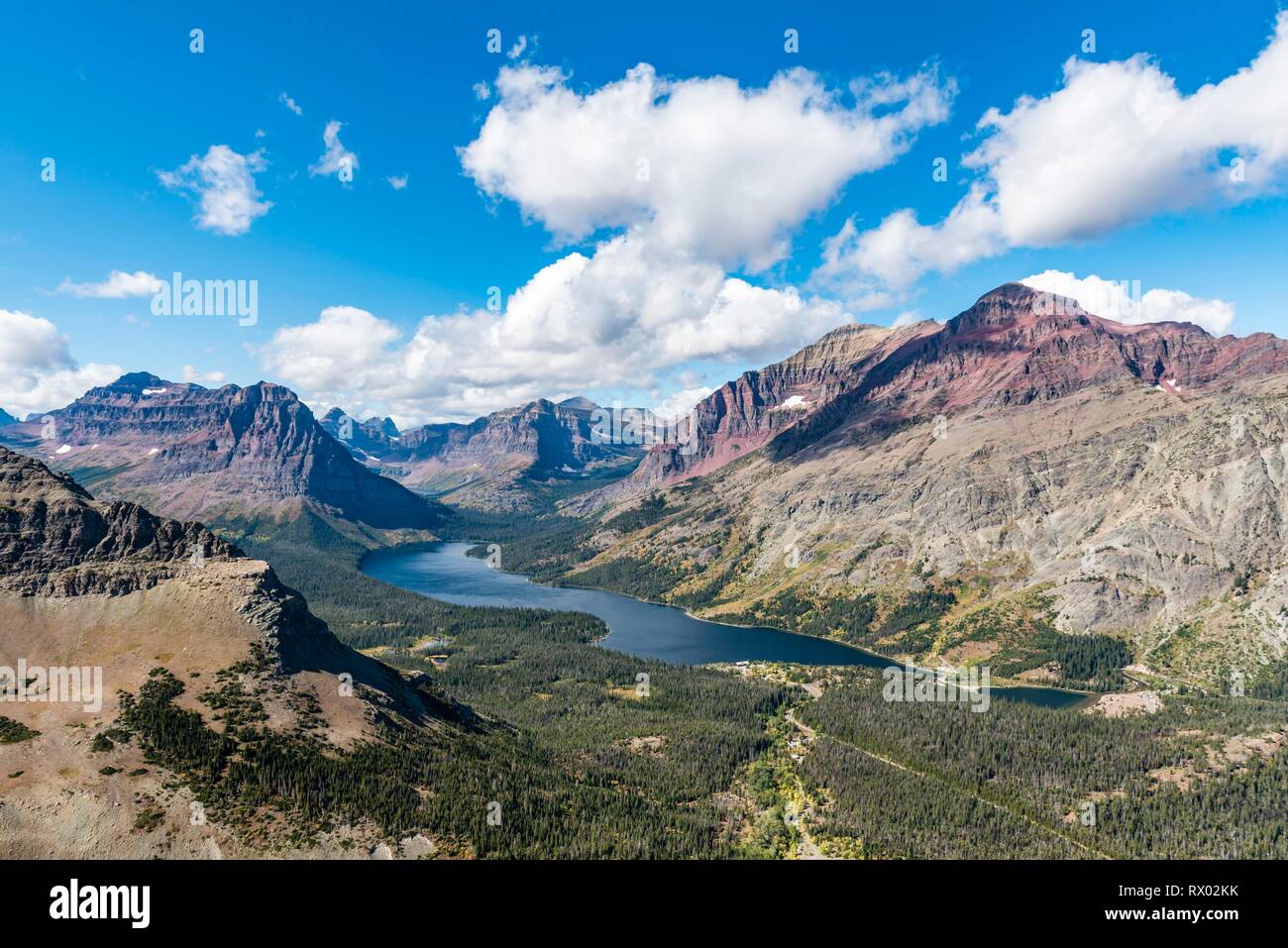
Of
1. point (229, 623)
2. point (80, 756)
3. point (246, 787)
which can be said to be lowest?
point (246, 787)

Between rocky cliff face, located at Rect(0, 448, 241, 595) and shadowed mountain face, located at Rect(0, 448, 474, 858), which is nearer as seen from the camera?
shadowed mountain face, located at Rect(0, 448, 474, 858)

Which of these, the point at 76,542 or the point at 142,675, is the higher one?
the point at 76,542

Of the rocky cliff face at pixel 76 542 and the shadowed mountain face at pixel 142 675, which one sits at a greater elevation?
the rocky cliff face at pixel 76 542

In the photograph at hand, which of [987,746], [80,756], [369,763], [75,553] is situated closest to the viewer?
[80,756]

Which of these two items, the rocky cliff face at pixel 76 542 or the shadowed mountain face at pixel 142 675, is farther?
the rocky cliff face at pixel 76 542

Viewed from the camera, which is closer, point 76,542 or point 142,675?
point 142,675

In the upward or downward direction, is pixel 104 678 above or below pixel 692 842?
above

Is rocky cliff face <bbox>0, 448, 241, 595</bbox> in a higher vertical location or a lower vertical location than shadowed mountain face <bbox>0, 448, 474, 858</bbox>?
higher
